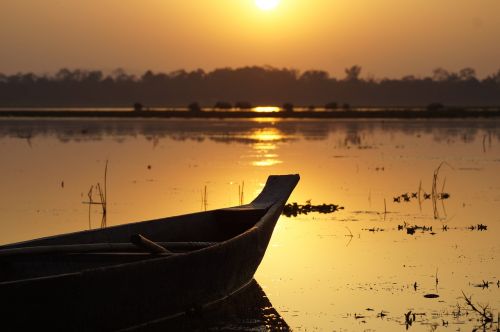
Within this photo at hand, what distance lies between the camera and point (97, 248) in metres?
11.0

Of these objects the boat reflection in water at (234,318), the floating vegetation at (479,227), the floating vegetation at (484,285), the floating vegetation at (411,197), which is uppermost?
the floating vegetation at (411,197)

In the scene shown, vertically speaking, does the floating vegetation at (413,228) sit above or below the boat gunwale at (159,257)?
below

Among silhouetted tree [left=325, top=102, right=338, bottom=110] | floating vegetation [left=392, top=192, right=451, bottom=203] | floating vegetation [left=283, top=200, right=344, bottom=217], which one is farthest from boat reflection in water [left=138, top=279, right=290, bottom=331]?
silhouetted tree [left=325, top=102, right=338, bottom=110]

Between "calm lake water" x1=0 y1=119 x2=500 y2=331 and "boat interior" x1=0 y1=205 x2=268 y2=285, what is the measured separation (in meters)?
1.20

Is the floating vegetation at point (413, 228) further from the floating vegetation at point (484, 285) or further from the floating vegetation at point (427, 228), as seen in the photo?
the floating vegetation at point (484, 285)

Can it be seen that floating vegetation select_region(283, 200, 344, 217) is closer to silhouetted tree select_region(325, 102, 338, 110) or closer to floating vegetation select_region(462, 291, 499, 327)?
floating vegetation select_region(462, 291, 499, 327)

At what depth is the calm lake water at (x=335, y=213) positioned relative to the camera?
1145 cm

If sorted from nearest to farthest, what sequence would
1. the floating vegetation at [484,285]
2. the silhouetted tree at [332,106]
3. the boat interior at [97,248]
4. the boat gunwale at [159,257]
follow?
the boat gunwale at [159,257]
the boat interior at [97,248]
the floating vegetation at [484,285]
the silhouetted tree at [332,106]

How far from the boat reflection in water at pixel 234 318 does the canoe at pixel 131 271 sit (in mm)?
93

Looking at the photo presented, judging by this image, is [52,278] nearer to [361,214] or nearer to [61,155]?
[361,214]

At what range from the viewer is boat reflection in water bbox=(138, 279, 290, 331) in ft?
34.6

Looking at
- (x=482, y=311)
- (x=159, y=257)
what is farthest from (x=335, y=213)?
(x=159, y=257)

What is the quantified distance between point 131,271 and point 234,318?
192 cm

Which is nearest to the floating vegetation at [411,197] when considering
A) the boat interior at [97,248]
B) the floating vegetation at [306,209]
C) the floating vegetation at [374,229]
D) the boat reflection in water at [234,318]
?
the floating vegetation at [306,209]
